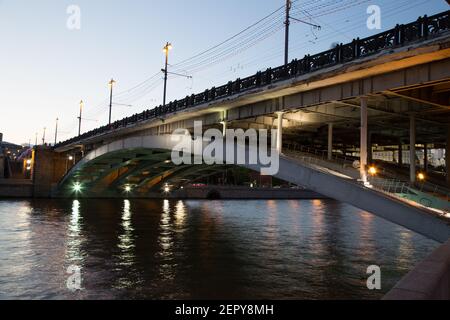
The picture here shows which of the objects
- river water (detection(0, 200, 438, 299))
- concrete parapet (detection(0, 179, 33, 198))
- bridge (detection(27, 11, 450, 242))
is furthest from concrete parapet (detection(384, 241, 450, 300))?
concrete parapet (detection(0, 179, 33, 198))

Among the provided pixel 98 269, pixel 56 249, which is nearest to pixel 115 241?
pixel 56 249

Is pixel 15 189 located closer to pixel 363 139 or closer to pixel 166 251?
pixel 166 251

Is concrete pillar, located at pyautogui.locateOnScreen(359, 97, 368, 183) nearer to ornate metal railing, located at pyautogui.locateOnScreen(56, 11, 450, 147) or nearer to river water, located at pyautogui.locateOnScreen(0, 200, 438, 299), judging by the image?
ornate metal railing, located at pyautogui.locateOnScreen(56, 11, 450, 147)

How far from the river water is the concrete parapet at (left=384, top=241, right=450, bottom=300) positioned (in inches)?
285

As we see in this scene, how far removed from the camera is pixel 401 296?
165 inches

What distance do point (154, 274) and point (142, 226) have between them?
1628 centimetres

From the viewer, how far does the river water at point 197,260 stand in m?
13.1

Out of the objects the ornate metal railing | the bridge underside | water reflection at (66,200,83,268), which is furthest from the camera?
the bridge underside

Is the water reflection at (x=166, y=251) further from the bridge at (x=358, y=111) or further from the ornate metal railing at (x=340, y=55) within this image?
the ornate metal railing at (x=340, y=55)

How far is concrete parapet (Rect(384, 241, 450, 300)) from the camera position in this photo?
4.27 meters

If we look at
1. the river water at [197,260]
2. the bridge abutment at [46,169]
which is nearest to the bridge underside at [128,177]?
the bridge abutment at [46,169]

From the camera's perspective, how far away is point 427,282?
4.64 m

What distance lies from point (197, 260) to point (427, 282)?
14.3 meters
